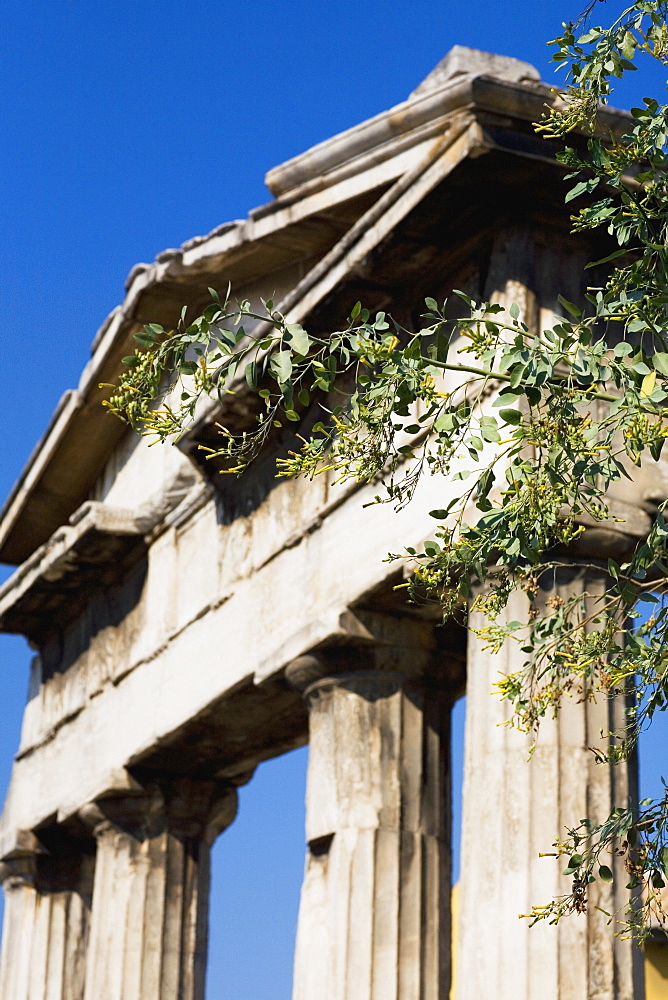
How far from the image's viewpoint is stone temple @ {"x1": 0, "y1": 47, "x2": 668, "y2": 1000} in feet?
32.9

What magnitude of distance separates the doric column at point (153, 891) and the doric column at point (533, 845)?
584cm

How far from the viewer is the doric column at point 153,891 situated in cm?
1530

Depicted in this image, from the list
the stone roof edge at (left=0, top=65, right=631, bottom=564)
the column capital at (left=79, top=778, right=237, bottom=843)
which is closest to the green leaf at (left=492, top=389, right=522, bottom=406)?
the stone roof edge at (left=0, top=65, right=631, bottom=564)

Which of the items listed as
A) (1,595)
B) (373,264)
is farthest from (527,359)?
(1,595)

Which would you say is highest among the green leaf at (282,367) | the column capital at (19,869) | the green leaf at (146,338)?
the column capital at (19,869)

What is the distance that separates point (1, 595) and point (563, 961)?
938 cm

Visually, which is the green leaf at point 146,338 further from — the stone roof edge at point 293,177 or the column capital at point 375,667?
the column capital at point 375,667

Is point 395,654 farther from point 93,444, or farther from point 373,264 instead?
point 93,444

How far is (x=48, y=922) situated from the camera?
17828mm

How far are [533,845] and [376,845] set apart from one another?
195cm

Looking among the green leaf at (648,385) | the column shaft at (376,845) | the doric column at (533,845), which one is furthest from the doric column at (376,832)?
the green leaf at (648,385)

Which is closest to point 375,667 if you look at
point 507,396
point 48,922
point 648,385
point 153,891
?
point 153,891

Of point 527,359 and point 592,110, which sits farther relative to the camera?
Result: point 592,110

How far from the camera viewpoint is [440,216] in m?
11.0
